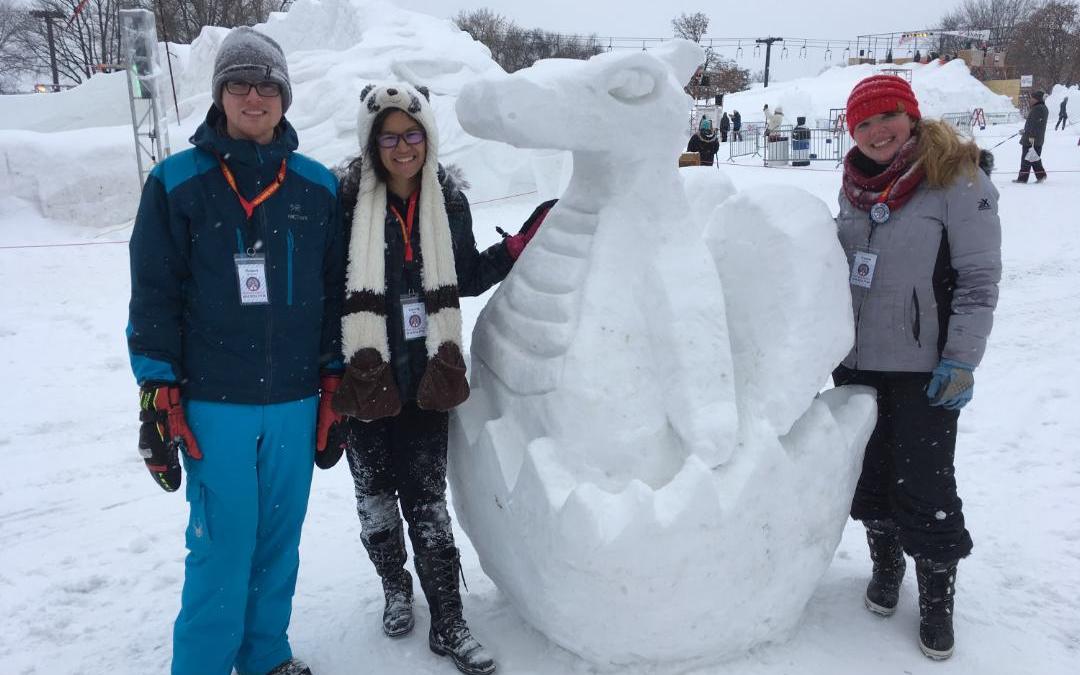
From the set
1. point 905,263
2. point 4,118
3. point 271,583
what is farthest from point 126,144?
point 905,263

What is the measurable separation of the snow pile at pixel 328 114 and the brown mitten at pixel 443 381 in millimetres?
9358

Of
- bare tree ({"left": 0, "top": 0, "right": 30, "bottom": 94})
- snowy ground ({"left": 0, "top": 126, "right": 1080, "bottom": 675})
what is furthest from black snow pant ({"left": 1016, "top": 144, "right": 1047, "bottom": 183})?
bare tree ({"left": 0, "top": 0, "right": 30, "bottom": 94})

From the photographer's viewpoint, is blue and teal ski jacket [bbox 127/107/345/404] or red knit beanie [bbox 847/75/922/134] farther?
red knit beanie [bbox 847/75/922/134]

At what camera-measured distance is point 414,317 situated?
241 cm

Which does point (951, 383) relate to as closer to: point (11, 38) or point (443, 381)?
point (443, 381)

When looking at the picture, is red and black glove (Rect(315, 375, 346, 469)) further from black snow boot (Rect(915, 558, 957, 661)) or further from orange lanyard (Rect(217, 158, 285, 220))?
black snow boot (Rect(915, 558, 957, 661))

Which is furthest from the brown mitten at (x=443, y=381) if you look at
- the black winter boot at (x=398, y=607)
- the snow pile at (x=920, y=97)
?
the snow pile at (x=920, y=97)

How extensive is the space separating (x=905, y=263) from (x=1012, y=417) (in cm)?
292

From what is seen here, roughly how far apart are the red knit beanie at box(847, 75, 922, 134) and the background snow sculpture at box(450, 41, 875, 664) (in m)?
0.33

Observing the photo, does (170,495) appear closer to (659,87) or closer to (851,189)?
(659,87)

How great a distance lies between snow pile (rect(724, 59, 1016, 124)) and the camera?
97.9ft

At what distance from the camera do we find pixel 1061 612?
2.88 metres

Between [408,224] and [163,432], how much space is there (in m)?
0.93

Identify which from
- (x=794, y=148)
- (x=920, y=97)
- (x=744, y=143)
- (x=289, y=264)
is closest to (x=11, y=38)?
(x=744, y=143)
